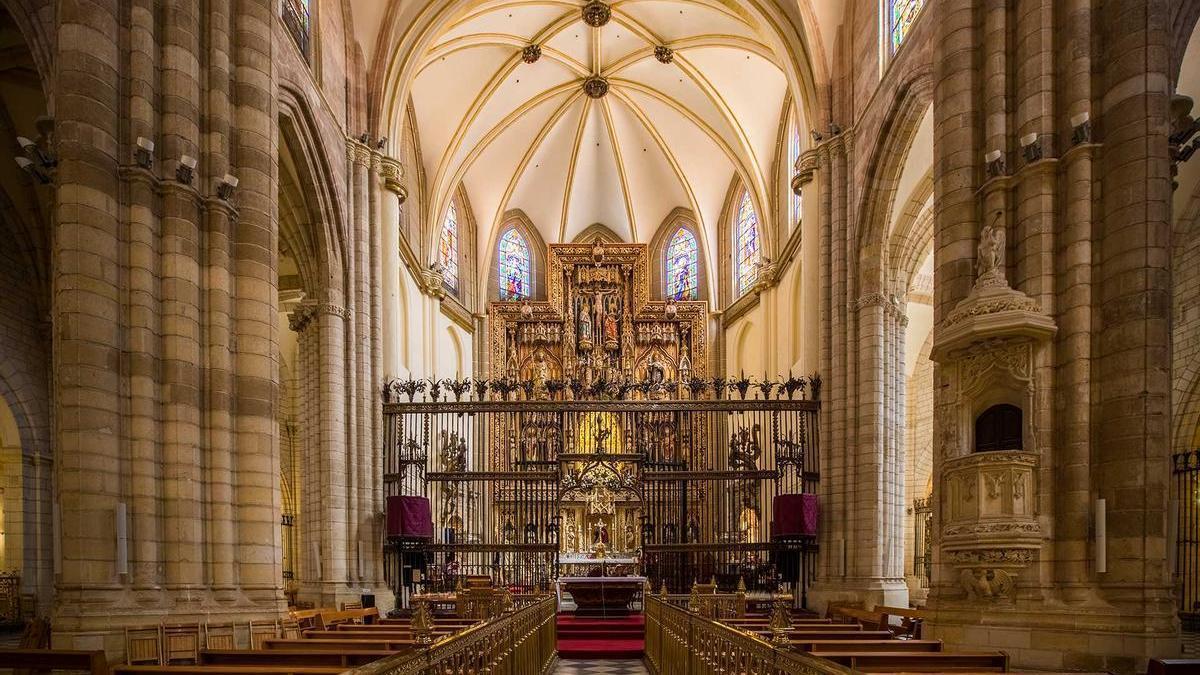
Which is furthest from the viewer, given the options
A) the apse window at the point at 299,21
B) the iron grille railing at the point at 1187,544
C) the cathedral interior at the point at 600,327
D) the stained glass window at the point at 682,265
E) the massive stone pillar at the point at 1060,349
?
the stained glass window at the point at 682,265

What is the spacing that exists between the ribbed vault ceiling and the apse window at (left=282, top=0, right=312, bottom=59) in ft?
19.5

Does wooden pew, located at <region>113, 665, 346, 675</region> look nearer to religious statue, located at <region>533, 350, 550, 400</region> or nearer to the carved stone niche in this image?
the carved stone niche

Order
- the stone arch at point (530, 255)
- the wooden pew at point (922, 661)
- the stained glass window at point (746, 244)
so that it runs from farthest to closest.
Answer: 1. the stone arch at point (530, 255)
2. the stained glass window at point (746, 244)
3. the wooden pew at point (922, 661)

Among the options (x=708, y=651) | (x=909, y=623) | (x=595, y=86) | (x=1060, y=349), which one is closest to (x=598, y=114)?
(x=595, y=86)

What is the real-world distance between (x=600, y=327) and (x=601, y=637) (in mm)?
18433

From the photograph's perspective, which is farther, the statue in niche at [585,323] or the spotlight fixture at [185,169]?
the statue in niche at [585,323]

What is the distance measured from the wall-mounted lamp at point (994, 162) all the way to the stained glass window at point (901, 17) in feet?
19.7

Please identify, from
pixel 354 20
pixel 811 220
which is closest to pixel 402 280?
pixel 354 20

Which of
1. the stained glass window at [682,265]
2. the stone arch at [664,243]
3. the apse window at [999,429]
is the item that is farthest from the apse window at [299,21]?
the stained glass window at [682,265]

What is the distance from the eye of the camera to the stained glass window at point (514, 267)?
3412 cm

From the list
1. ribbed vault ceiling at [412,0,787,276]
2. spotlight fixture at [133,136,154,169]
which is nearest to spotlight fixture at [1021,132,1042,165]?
spotlight fixture at [133,136,154,169]

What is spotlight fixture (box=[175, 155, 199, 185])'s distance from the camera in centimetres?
1056

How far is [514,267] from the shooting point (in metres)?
34.6

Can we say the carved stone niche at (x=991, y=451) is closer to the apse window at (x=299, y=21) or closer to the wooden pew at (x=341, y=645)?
the wooden pew at (x=341, y=645)
